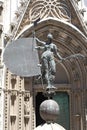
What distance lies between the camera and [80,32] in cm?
1430

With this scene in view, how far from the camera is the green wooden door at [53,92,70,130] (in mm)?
14973

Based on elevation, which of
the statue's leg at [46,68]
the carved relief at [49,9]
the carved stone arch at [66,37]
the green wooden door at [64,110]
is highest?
the carved relief at [49,9]

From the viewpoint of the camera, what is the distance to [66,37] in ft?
48.2

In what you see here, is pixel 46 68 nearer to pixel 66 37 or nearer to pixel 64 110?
pixel 66 37

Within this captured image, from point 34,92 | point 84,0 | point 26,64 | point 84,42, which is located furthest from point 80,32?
point 26,64

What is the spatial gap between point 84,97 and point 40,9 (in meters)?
4.04

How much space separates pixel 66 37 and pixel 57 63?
129cm

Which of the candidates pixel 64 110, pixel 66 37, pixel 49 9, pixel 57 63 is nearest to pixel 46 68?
pixel 57 63

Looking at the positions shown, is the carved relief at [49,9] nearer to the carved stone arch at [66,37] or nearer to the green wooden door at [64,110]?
the carved stone arch at [66,37]

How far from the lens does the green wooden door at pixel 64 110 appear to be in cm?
1497

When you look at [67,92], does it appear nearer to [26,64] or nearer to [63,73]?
[63,73]

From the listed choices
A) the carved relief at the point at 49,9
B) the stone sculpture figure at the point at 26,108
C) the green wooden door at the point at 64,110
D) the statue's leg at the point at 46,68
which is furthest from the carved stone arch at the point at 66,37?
the statue's leg at the point at 46,68

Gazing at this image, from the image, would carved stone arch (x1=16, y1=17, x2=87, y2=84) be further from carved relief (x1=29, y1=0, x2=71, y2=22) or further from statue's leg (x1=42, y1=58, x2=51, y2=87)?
statue's leg (x1=42, y1=58, x2=51, y2=87)

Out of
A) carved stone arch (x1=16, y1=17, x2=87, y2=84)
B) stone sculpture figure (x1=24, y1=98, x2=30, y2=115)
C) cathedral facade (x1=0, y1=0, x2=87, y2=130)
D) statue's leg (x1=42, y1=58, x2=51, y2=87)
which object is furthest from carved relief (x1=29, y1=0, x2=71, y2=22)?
statue's leg (x1=42, y1=58, x2=51, y2=87)
